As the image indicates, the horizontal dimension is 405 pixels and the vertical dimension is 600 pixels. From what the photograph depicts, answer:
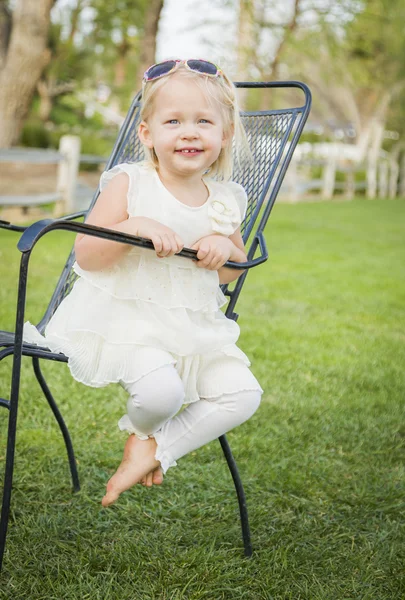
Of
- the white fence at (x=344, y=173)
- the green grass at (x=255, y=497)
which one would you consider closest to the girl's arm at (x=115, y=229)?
the green grass at (x=255, y=497)

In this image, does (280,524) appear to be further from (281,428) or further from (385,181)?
(385,181)

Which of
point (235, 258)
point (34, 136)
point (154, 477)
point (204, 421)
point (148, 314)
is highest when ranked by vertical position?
point (235, 258)

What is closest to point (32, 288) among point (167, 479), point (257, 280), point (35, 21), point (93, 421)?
point (257, 280)

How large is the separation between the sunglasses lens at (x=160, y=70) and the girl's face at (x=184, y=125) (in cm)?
2

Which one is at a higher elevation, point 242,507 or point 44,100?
point 242,507

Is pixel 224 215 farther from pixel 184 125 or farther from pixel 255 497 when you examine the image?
pixel 255 497

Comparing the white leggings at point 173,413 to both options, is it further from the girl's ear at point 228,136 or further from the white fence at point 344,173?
the white fence at point 344,173

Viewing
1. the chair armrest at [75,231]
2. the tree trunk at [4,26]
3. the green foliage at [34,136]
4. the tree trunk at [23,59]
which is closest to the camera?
the chair armrest at [75,231]

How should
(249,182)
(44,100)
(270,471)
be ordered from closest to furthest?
(249,182)
(270,471)
(44,100)

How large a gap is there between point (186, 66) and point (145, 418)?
2.84ft

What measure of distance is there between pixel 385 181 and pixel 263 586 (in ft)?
69.2

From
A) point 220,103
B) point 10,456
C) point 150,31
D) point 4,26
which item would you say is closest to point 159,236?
point 220,103

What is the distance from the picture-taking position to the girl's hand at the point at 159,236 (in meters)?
1.58

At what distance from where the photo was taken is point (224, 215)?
187 centimetres
